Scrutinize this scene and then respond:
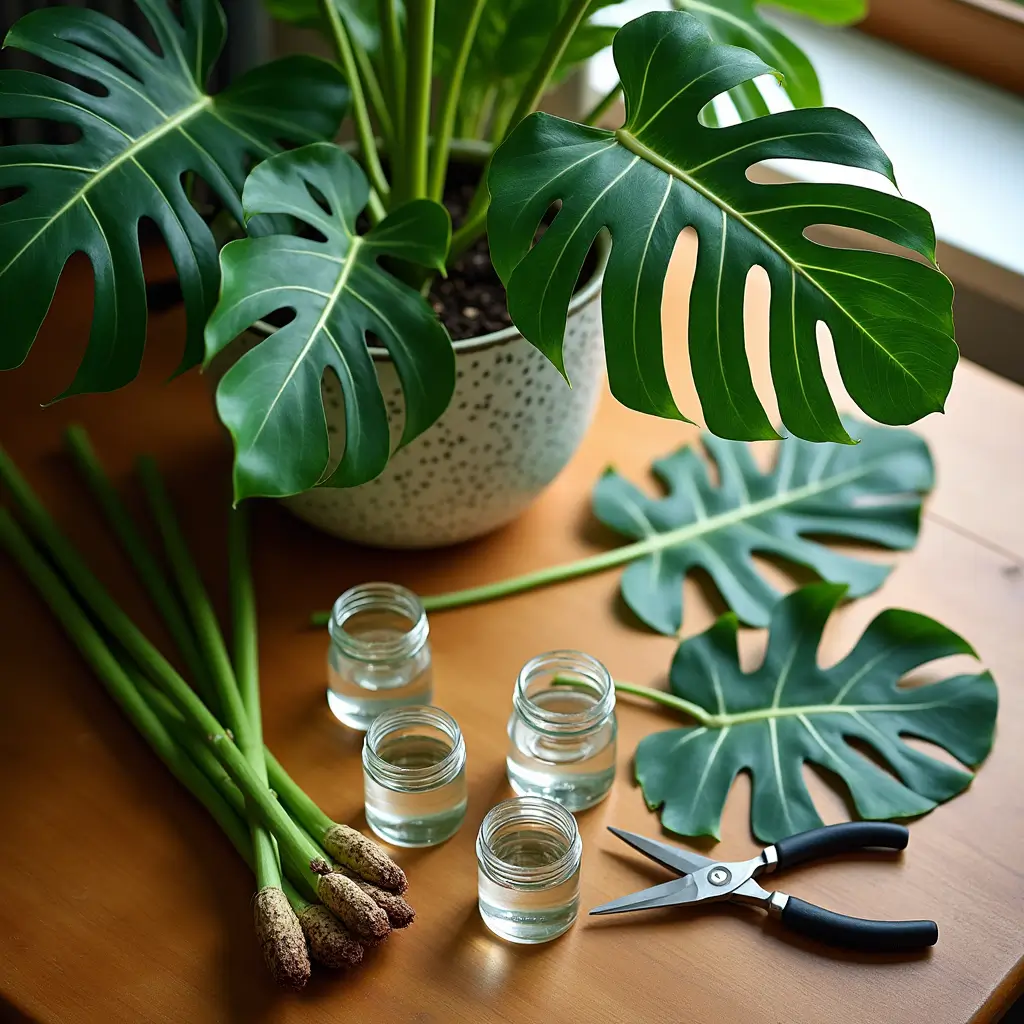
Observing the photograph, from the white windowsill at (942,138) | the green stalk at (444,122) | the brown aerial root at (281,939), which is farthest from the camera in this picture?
the white windowsill at (942,138)

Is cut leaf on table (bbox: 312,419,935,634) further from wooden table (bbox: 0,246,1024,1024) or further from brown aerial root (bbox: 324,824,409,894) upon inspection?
brown aerial root (bbox: 324,824,409,894)

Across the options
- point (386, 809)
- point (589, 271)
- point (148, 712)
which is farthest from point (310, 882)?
point (589, 271)

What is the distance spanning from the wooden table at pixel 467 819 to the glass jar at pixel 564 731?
21 millimetres

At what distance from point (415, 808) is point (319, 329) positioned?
0.96 feet

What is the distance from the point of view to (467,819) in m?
0.80

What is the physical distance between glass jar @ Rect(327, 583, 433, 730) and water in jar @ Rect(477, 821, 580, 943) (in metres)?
0.14

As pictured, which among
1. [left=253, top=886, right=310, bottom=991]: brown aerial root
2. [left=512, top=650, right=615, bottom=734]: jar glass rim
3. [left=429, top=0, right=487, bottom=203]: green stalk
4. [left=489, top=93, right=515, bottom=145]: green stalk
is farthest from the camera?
[left=489, top=93, right=515, bottom=145]: green stalk

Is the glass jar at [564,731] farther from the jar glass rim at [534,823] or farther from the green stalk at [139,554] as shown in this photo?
the green stalk at [139,554]

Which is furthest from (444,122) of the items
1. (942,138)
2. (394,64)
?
(942,138)

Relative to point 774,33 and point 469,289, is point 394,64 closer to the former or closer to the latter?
point 469,289

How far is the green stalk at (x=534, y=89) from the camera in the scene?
0.80 m

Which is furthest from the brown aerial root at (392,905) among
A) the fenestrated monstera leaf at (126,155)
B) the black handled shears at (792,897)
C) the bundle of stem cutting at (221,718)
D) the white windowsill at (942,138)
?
the white windowsill at (942,138)

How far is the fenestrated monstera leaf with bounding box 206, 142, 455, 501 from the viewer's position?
2.21 ft

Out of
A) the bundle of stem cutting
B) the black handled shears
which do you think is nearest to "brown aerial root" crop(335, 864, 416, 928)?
the bundle of stem cutting
